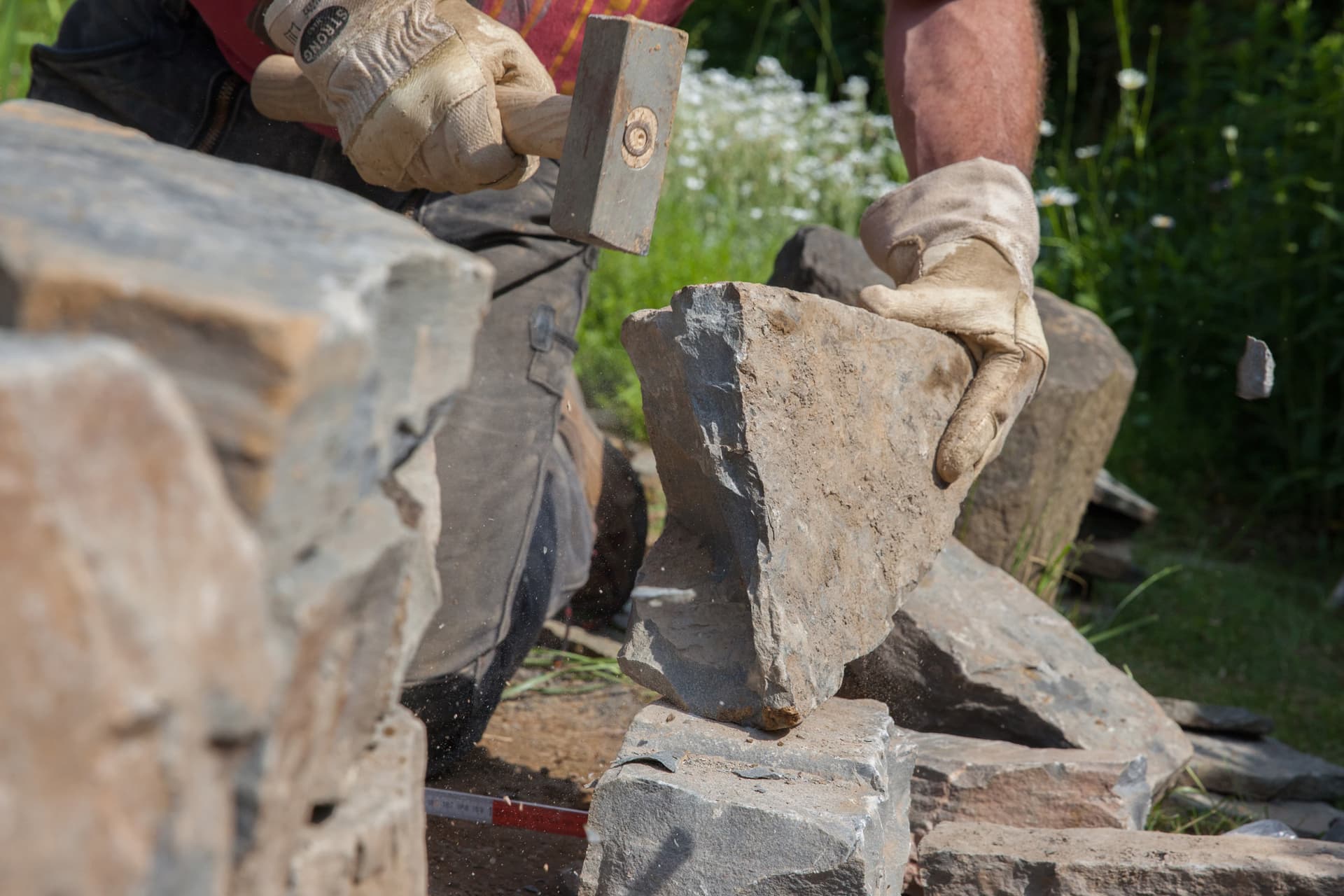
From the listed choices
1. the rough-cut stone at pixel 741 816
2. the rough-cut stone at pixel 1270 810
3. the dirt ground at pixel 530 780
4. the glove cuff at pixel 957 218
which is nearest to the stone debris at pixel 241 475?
the rough-cut stone at pixel 741 816

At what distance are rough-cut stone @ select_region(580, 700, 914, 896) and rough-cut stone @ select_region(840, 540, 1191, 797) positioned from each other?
0.77 meters

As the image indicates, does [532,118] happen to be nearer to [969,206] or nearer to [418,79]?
[418,79]

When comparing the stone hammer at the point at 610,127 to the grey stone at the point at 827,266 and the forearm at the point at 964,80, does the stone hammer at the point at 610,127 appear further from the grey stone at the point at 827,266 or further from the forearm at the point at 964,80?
the grey stone at the point at 827,266

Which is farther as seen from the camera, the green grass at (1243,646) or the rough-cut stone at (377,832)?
the green grass at (1243,646)

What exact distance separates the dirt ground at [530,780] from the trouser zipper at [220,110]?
1.48 m

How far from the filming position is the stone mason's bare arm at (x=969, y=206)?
2.26 metres

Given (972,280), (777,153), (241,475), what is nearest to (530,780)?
(972,280)

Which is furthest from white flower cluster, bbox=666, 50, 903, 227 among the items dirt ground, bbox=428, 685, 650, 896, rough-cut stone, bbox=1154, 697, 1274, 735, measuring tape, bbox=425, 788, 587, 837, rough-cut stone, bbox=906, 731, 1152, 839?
measuring tape, bbox=425, 788, 587, 837

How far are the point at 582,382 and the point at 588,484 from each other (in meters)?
1.42

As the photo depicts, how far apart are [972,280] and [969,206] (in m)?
0.21

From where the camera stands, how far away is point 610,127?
187 centimetres

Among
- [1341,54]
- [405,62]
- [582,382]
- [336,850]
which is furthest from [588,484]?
[1341,54]

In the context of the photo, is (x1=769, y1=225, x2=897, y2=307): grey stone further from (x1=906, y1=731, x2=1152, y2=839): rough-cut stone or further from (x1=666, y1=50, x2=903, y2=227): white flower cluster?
(x1=666, y1=50, x2=903, y2=227): white flower cluster

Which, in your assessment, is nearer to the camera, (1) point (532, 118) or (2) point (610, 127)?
(2) point (610, 127)
